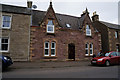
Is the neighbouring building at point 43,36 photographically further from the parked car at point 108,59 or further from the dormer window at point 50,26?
the parked car at point 108,59

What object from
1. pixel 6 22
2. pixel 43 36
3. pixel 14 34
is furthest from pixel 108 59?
pixel 6 22

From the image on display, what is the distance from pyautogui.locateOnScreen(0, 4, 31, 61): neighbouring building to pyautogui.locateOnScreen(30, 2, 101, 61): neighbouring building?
2.95 feet

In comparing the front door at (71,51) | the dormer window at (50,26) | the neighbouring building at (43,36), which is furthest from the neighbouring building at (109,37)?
the dormer window at (50,26)

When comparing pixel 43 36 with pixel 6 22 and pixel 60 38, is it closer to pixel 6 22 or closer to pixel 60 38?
pixel 60 38

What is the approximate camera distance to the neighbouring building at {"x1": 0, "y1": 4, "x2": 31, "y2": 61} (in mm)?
12383

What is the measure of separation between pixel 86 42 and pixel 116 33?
902cm

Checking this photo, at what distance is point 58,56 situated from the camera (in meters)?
14.2

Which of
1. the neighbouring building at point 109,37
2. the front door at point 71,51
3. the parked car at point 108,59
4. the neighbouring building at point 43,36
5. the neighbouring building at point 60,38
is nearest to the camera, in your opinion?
the parked car at point 108,59

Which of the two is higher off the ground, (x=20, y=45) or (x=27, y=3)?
(x=27, y=3)

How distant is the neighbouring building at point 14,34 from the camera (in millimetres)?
12383

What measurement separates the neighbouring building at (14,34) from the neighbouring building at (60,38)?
0.90 metres

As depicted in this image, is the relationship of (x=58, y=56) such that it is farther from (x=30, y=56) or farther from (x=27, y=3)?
(x=27, y=3)

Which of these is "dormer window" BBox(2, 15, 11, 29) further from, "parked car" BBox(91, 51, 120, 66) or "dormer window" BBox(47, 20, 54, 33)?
"parked car" BBox(91, 51, 120, 66)

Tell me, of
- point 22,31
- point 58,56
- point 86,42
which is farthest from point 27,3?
point 86,42
